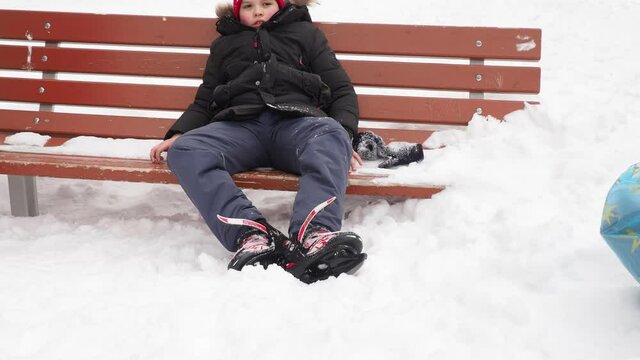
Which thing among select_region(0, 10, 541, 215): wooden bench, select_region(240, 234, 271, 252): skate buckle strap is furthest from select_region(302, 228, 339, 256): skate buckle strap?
select_region(0, 10, 541, 215): wooden bench

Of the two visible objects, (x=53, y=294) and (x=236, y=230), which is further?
(x=236, y=230)

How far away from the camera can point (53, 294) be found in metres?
2.26

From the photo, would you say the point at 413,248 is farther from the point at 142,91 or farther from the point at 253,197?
the point at 142,91

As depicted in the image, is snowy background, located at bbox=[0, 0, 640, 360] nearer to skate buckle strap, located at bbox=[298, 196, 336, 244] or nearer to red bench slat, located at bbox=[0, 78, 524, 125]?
red bench slat, located at bbox=[0, 78, 524, 125]

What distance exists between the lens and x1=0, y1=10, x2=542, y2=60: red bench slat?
365 cm

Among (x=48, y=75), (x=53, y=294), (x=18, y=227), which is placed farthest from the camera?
(x=48, y=75)

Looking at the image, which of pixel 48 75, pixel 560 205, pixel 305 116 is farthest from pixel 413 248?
pixel 48 75

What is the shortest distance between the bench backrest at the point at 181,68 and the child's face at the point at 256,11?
38 centimetres

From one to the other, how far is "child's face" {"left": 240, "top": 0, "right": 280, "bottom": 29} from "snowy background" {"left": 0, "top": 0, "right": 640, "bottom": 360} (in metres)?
0.99

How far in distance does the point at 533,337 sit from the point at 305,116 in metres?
1.61

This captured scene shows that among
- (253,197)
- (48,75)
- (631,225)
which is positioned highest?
(48,75)

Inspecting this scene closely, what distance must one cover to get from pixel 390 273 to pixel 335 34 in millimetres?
1825

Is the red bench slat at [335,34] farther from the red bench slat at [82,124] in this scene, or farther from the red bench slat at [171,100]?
the red bench slat at [82,124]

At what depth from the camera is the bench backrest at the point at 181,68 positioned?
3.66 m
